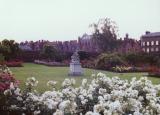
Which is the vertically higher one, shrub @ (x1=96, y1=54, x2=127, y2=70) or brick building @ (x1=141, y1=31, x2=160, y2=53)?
brick building @ (x1=141, y1=31, x2=160, y2=53)

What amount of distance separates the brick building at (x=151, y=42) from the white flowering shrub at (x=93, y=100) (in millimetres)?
49888

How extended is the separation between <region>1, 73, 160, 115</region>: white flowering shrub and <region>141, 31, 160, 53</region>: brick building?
164 feet

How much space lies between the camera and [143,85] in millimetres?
8750

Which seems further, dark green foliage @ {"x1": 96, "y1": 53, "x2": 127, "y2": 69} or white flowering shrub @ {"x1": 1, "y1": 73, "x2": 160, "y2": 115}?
dark green foliage @ {"x1": 96, "y1": 53, "x2": 127, "y2": 69}

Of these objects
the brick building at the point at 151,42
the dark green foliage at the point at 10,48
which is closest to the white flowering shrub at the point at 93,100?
the dark green foliage at the point at 10,48

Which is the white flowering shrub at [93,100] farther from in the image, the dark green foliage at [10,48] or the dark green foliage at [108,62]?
the dark green foliage at [10,48]

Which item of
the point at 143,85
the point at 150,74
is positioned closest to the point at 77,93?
the point at 143,85

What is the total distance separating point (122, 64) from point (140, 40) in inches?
1201

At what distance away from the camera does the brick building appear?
58.6 metres

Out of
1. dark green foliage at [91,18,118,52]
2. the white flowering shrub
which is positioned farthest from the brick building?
the white flowering shrub

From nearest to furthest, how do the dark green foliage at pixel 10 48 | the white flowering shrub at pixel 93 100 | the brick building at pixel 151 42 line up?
the white flowering shrub at pixel 93 100, the dark green foliage at pixel 10 48, the brick building at pixel 151 42

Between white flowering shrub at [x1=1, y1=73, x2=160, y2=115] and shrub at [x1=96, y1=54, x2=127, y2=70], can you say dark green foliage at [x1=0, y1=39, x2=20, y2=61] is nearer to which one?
shrub at [x1=96, y1=54, x2=127, y2=70]

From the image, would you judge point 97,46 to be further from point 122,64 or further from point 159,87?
point 159,87

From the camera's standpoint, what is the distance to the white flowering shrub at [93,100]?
19.6ft
